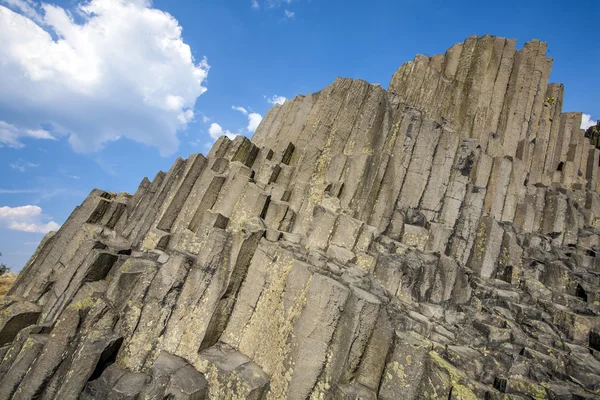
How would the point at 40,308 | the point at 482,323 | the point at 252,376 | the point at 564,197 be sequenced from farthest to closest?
the point at 564,197 → the point at 40,308 → the point at 482,323 → the point at 252,376

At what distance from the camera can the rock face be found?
7.57 m

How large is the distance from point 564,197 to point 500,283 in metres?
10.5

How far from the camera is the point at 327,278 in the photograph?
806 cm

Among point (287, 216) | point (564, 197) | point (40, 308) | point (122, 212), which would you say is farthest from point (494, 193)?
point (40, 308)

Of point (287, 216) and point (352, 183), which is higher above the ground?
point (352, 183)

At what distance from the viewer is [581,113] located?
1071 inches

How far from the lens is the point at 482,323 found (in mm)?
9688

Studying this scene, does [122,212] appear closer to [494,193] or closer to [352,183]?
[352,183]

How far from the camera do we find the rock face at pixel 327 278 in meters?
7.57

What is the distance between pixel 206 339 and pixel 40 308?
780cm

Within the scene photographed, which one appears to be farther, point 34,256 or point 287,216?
point 34,256

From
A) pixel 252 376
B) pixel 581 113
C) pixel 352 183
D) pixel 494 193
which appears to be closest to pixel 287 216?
pixel 352 183

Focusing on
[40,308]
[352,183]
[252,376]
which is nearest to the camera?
[252,376]

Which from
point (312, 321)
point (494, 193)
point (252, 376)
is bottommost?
point (252, 376)
